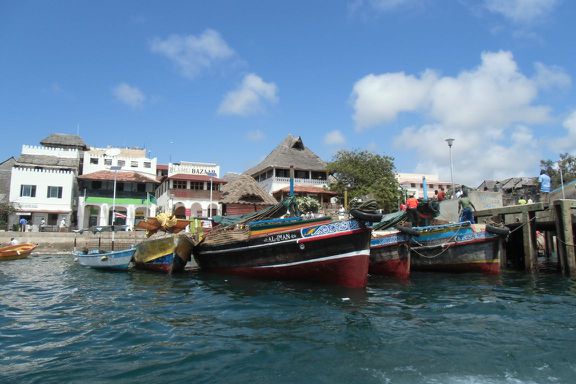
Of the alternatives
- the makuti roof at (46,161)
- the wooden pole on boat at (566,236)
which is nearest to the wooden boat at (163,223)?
the wooden pole on boat at (566,236)

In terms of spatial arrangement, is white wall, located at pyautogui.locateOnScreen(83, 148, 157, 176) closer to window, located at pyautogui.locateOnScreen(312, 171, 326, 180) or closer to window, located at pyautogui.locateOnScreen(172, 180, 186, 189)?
window, located at pyautogui.locateOnScreen(172, 180, 186, 189)

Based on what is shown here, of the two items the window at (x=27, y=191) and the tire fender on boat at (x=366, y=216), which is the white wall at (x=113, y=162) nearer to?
the window at (x=27, y=191)

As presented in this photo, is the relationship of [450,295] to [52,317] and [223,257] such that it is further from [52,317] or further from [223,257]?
[52,317]

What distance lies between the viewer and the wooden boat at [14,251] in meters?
24.9

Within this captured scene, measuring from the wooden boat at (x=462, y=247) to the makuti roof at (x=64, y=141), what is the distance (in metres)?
49.0

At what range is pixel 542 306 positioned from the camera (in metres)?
10.3

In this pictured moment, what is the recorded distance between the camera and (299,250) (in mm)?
13547

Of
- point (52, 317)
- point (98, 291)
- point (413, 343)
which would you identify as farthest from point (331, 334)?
point (98, 291)

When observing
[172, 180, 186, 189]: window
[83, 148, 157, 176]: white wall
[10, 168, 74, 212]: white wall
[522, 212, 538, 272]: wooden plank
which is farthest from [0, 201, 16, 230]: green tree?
[522, 212, 538, 272]: wooden plank

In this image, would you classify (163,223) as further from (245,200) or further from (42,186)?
(42,186)

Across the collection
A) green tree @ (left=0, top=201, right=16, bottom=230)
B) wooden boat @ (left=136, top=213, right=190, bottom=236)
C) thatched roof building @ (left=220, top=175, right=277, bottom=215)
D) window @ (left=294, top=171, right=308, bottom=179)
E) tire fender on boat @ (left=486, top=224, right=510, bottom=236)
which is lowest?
tire fender on boat @ (left=486, top=224, right=510, bottom=236)

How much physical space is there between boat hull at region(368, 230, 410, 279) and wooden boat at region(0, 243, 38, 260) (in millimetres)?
21541

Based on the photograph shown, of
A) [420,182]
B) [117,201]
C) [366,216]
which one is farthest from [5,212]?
[420,182]

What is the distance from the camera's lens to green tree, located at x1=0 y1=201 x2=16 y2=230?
37.5 m
